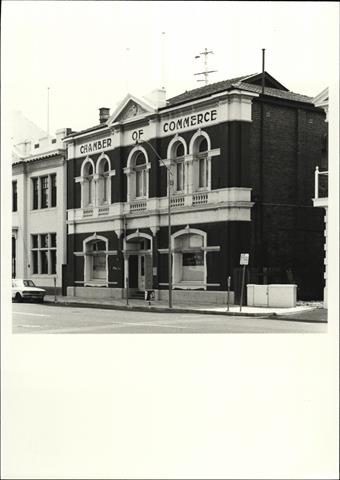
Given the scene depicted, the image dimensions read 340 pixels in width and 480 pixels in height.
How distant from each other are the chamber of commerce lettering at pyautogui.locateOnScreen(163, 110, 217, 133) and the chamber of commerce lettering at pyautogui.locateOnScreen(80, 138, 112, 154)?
11.5 feet

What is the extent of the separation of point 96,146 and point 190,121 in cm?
575

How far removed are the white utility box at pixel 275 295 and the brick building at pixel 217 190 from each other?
112 centimetres

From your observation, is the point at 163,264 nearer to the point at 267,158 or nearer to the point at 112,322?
the point at 267,158

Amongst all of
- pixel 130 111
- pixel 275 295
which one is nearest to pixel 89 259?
pixel 130 111

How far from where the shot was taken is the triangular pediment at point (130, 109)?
28.3m

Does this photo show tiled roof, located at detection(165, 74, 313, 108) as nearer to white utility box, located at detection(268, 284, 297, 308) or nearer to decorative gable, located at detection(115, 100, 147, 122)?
decorative gable, located at detection(115, 100, 147, 122)

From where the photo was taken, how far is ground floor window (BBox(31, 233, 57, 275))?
3111cm

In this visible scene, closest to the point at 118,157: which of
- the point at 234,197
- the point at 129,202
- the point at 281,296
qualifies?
the point at 129,202

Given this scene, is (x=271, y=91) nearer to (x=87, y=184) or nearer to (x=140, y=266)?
(x=140, y=266)

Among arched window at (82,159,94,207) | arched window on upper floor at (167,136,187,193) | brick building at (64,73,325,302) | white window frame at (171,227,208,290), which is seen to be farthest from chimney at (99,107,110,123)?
arched window at (82,159,94,207)

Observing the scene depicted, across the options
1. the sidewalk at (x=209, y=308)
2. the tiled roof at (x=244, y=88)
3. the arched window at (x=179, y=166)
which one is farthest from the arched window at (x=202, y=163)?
the sidewalk at (x=209, y=308)

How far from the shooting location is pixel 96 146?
30906 millimetres

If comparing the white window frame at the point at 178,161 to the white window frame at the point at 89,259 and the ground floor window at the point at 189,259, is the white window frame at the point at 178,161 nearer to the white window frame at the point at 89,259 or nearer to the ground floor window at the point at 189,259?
the ground floor window at the point at 189,259

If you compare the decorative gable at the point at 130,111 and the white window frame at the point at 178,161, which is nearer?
the white window frame at the point at 178,161
